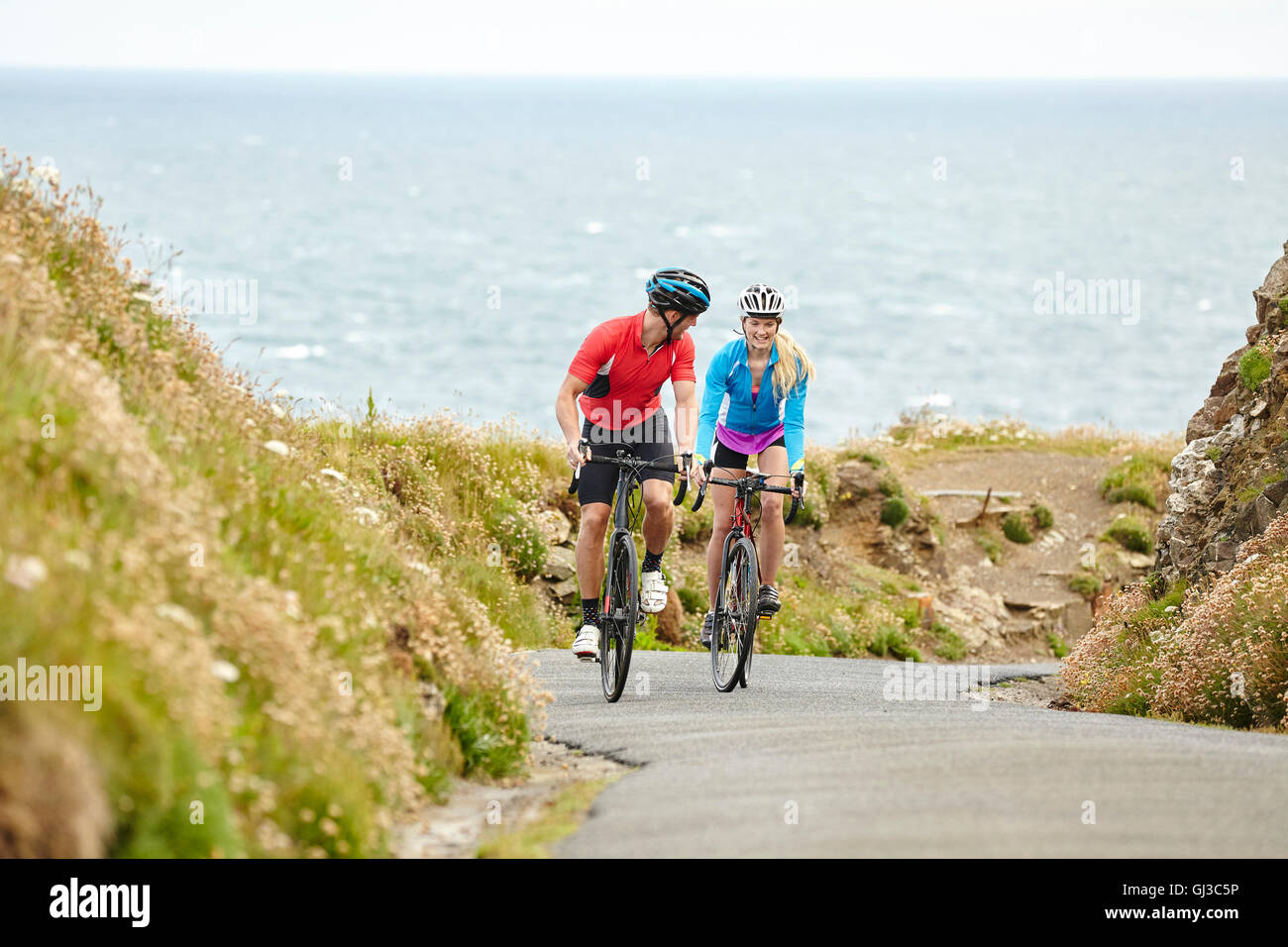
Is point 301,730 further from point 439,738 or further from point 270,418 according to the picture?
point 270,418

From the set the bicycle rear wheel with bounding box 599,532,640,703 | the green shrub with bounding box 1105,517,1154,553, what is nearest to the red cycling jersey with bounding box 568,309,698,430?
the bicycle rear wheel with bounding box 599,532,640,703

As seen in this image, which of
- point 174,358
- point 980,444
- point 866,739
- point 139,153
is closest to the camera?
point 866,739

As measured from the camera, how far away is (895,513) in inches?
824

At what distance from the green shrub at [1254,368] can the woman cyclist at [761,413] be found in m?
4.70

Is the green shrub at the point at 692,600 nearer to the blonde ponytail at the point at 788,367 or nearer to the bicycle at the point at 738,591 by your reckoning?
the bicycle at the point at 738,591

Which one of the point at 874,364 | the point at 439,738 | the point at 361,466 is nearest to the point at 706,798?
the point at 439,738

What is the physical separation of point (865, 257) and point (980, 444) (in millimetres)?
94563

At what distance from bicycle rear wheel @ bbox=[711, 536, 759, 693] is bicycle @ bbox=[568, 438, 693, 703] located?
2.86 ft

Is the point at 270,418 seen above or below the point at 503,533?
above

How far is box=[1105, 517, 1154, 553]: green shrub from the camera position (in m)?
21.8

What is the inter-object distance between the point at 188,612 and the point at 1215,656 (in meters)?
6.90

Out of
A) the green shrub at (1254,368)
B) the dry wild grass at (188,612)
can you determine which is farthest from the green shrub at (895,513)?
the dry wild grass at (188,612)

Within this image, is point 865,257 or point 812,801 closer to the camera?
point 812,801
